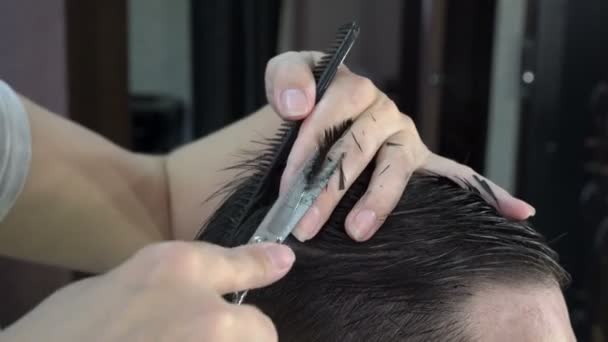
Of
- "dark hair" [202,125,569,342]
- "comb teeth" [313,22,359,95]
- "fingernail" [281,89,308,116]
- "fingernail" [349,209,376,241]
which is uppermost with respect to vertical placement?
"comb teeth" [313,22,359,95]

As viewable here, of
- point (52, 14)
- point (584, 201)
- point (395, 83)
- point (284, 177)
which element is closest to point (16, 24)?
point (52, 14)

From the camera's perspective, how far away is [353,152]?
2.18 feet

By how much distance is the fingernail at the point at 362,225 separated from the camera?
645 mm

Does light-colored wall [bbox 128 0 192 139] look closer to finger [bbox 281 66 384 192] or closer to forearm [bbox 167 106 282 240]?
forearm [bbox 167 106 282 240]

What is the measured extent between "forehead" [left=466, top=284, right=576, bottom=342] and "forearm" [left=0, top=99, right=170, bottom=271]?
1.75 feet

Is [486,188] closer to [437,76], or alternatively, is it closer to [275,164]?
[275,164]

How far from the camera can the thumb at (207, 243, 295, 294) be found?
18.2 inches

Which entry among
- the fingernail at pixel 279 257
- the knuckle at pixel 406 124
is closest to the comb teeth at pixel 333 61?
the knuckle at pixel 406 124

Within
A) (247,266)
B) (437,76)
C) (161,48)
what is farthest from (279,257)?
(161,48)

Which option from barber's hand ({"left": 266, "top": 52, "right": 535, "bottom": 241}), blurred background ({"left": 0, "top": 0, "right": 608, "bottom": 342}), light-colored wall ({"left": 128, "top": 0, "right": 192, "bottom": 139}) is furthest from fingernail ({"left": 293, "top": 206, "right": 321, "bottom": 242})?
light-colored wall ({"left": 128, "top": 0, "right": 192, "bottom": 139})

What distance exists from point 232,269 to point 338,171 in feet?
0.71

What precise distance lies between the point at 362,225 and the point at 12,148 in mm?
506

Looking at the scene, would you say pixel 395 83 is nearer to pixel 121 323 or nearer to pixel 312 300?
pixel 312 300

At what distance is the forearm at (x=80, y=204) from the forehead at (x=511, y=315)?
1.75 ft
